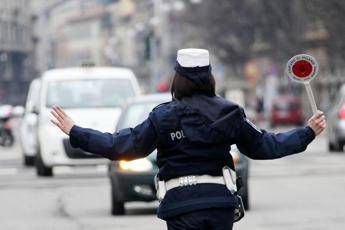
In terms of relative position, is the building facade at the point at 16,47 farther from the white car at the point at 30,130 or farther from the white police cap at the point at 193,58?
the white police cap at the point at 193,58

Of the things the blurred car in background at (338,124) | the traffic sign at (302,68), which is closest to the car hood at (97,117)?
the blurred car in background at (338,124)

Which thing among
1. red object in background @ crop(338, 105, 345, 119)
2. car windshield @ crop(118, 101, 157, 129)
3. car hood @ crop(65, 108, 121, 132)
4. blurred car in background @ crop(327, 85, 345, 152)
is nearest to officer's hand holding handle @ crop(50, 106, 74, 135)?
car windshield @ crop(118, 101, 157, 129)

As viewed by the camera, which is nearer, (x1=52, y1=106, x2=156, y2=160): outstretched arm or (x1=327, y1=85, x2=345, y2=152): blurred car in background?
(x1=52, y1=106, x2=156, y2=160): outstretched arm

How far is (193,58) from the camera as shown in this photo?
7.79m

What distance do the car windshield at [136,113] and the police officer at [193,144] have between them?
437 inches

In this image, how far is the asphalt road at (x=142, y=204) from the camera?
1652 centimetres

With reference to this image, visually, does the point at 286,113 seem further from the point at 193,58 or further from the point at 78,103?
the point at 193,58

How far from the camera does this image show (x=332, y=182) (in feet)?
77.0

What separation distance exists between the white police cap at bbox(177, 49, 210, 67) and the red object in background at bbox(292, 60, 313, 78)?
863 mm

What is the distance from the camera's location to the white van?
85.1ft

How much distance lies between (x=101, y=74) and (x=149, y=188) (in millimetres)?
9584

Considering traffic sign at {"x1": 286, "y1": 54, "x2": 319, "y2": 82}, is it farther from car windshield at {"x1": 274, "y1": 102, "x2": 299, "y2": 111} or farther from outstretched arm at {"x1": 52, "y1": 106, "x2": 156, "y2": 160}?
car windshield at {"x1": 274, "y1": 102, "x2": 299, "y2": 111}

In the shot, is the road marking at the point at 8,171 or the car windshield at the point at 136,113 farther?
the road marking at the point at 8,171

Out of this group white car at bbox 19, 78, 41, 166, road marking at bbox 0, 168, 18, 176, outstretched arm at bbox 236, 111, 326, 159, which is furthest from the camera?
white car at bbox 19, 78, 41, 166
